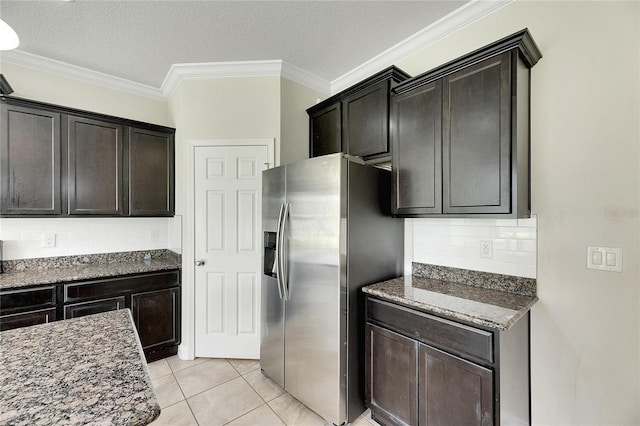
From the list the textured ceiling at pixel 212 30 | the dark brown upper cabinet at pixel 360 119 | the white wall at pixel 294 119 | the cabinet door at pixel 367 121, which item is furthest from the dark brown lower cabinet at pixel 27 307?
the cabinet door at pixel 367 121

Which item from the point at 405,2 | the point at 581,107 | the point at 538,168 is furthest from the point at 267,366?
the point at 405,2

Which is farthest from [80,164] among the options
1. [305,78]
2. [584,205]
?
[584,205]

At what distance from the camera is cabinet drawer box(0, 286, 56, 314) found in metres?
2.10

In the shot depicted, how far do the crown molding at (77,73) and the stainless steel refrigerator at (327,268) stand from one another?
82.0 inches

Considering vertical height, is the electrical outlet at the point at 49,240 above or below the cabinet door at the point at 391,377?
above

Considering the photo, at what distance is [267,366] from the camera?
2.47 metres

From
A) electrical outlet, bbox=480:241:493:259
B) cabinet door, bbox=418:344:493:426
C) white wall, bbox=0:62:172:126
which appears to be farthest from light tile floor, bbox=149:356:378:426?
white wall, bbox=0:62:172:126

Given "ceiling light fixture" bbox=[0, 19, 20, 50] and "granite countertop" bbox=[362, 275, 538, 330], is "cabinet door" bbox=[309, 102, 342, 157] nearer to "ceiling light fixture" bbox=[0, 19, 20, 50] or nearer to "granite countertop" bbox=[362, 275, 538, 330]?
"granite countertop" bbox=[362, 275, 538, 330]

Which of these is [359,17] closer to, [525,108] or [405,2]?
[405,2]

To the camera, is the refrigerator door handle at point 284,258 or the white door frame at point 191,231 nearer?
the refrigerator door handle at point 284,258

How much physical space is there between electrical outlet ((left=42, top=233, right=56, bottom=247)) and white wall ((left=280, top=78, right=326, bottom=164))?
2300 millimetres

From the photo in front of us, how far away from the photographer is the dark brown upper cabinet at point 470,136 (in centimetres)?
160

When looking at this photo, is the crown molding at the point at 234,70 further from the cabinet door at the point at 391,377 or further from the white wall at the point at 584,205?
the cabinet door at the point at 391,377

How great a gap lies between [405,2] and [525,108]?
3.52 feet
